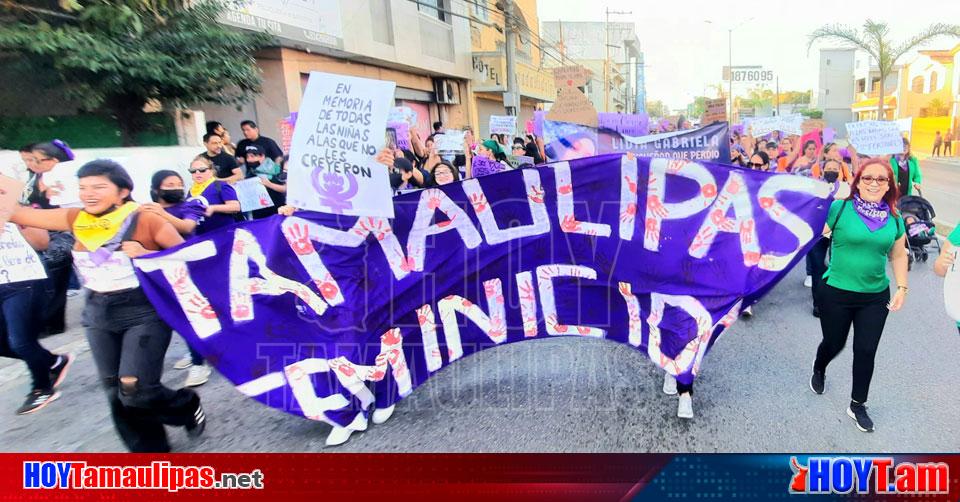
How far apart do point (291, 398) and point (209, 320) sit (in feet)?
1.99

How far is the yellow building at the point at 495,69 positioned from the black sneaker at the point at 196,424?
49.5ft

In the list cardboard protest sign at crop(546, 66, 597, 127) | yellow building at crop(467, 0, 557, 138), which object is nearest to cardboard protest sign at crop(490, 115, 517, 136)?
cardboard protest sign at crop(546, 66, 597, 127)

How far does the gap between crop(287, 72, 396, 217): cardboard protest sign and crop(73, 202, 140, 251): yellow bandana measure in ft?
2.79

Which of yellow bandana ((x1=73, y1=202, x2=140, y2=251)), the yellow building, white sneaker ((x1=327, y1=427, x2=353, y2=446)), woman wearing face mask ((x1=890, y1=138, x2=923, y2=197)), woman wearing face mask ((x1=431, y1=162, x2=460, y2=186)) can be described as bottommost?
white sneaker ((x1=327, y1=427, x2=353, y2=446))

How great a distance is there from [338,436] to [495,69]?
2014 centimetres

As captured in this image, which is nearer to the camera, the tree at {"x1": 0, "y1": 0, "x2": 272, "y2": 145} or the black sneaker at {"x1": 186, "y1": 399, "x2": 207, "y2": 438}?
the black sneaker at {"x1": 186, "y1": 399, "x2": 207, "y2": 438}

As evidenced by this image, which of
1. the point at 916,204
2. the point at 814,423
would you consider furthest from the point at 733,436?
the point at 916,204

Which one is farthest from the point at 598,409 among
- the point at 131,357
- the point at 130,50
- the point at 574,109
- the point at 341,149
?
the point at 130,50

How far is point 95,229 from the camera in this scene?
2602 mm

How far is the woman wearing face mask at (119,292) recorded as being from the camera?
258 cm

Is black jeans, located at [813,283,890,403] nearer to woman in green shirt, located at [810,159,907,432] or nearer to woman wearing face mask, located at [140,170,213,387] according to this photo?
woman in green shirt, located at [810,159,907,432]

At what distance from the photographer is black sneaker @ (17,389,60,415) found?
3469 millimetres

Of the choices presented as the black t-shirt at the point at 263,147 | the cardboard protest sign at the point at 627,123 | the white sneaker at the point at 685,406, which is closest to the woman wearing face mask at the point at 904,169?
the white sneaker at the point at 685,406

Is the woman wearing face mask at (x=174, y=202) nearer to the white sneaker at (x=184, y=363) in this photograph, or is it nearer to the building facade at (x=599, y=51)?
the white sneaker at (x=184, y=363)
